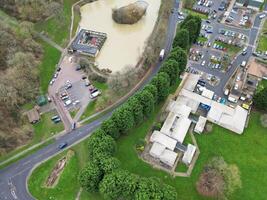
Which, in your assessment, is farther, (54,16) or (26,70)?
(54,16)

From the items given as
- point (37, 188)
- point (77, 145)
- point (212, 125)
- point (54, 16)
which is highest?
point (54, 16)

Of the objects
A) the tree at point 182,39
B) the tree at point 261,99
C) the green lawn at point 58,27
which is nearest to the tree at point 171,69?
the tree at point 182,39

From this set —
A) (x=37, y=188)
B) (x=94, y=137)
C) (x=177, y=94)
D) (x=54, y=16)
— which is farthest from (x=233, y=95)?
(x=54, y=16)

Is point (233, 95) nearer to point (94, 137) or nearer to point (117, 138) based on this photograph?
point (117, 138)

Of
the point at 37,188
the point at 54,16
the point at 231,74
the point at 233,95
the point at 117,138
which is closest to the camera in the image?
the point at 37,188

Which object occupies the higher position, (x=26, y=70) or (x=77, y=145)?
(x=26, y=70)

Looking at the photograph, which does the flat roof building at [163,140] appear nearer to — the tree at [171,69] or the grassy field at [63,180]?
the tree at [171,69]

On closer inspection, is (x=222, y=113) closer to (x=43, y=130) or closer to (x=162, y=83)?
(x=162, y=83)

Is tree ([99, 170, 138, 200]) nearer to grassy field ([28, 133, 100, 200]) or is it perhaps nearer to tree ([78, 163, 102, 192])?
tree ([78, 163, 102, 192])
